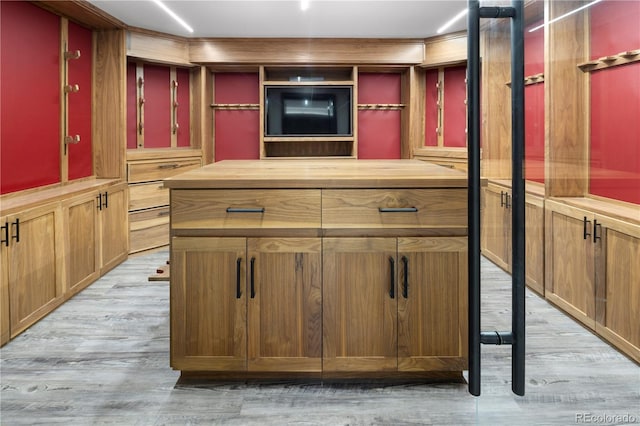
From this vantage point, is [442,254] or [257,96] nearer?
[442,254]

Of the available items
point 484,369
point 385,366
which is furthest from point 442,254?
point 484,369

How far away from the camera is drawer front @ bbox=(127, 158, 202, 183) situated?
3842 mm

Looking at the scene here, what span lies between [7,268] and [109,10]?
2.02 metres

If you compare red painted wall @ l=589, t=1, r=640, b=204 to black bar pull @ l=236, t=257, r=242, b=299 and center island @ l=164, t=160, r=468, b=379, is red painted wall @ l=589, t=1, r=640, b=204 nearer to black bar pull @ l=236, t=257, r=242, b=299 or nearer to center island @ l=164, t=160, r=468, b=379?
center island @ l=164, t=160, r=468, b=379

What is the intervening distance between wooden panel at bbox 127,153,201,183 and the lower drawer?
0.82ft

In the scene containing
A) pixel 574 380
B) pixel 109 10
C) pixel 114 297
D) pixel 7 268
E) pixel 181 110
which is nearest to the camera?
pixel 574 380

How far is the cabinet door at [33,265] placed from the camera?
2.19 m

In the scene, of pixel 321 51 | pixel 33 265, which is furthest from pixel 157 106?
pixel 33 265

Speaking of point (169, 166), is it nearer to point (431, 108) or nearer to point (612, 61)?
point (431, 108)

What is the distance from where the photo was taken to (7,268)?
214 cm

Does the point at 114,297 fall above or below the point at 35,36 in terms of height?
below

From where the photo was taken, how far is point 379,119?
5.01 metres

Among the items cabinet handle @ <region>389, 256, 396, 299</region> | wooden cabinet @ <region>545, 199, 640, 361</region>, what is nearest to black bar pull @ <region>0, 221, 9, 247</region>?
cabinet handle @ <region>389, 256, 396, 299</region>

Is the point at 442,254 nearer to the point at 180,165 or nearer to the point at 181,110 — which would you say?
the point at 180,165
